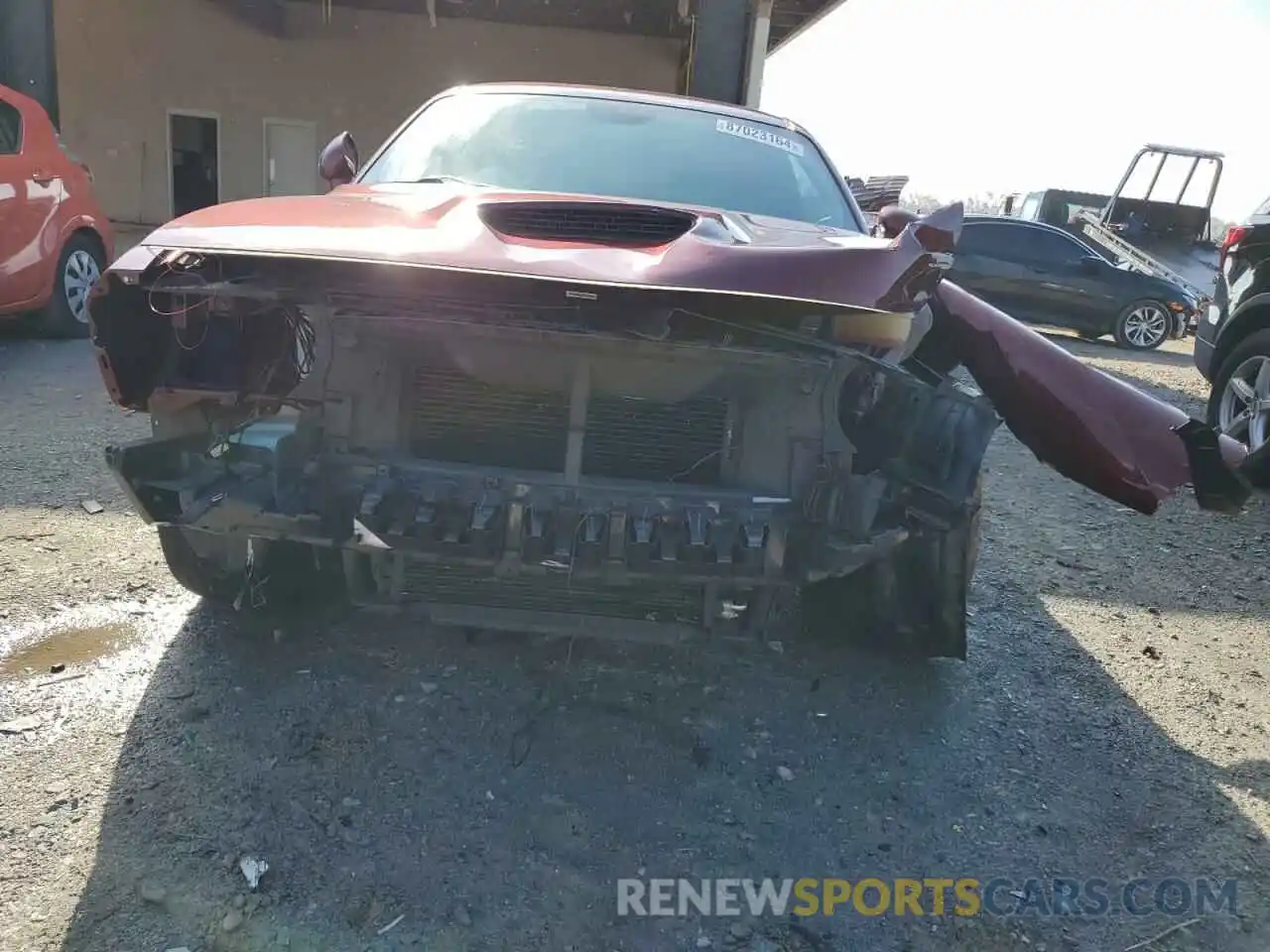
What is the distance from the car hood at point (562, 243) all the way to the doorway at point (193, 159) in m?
15.0

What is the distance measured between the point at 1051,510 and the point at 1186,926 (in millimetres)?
3201

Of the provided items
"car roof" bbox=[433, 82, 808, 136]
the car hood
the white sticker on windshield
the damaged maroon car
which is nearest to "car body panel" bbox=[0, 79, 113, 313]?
"car roof" bbox=[433, 82, 808, 136]

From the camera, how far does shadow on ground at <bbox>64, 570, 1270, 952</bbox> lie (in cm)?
200

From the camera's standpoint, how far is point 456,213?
2.30m

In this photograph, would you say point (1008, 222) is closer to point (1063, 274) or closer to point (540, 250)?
point (1063, 274)

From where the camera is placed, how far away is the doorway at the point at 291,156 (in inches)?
621

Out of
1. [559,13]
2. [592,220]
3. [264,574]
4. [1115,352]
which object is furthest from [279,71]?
[592,220]

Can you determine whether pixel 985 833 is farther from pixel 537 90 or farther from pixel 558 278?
pixel 537 90

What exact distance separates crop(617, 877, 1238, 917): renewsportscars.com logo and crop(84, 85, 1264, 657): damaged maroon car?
597 millimetres

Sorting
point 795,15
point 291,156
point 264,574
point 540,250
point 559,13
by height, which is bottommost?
point 264,574

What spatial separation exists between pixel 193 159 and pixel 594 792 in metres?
16.8

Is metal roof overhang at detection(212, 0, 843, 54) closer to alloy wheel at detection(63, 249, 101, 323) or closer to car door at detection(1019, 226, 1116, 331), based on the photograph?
car door at detection(1019, 226, 1116, 331)

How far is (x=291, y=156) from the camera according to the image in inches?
627

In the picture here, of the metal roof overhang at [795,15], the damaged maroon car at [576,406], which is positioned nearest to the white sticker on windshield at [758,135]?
the damaged maroon car at [576,406]
